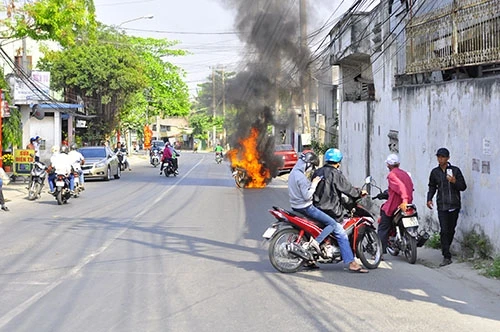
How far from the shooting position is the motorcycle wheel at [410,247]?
10.2 m

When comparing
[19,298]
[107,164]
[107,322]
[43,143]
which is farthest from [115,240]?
[43,143]

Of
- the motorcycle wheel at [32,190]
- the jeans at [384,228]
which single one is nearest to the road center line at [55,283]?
the jeans at [384,228]

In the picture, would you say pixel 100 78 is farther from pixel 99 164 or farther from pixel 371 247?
pixel 371 247

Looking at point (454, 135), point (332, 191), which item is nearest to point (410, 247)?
point (332, 191)

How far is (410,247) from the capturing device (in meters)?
10.2

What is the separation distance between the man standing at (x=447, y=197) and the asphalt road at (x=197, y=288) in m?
0.51

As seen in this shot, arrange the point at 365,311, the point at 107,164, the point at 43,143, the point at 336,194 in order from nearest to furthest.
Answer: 1. the point at 365,311
2. the point at 336,194
3. the point at 107,164
4. the point at 43,143

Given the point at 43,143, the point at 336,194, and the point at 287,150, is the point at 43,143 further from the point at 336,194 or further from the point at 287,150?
the point at 336,194

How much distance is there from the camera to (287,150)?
117 feet

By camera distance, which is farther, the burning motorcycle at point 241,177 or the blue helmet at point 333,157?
the burning motorcycle at point 241,177

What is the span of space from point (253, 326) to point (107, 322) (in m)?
1.39

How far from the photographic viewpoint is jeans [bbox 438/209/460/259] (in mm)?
10023

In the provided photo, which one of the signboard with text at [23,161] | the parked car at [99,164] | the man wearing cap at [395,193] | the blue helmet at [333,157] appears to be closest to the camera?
the blue helmet at [333,157]

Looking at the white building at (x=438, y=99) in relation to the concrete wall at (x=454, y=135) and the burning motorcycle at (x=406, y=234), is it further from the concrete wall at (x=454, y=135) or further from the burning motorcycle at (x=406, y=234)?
the burning motorcycle at (x=406, y=234)
